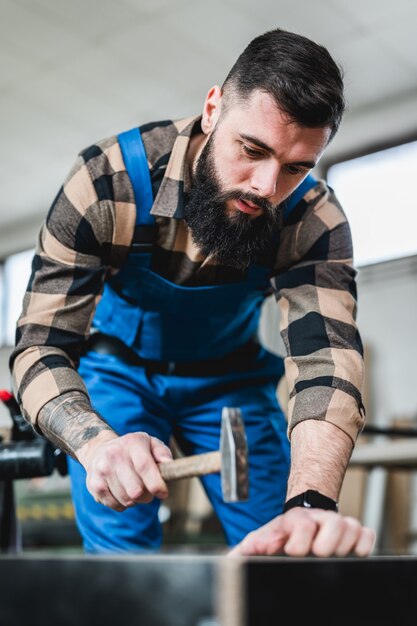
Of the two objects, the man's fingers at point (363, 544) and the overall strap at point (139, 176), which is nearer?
the man's fingers at point (363, 544)

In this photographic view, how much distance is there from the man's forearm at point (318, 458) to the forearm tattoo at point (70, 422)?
0.92 ft

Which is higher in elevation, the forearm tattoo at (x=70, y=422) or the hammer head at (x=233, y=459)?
the forearm tattoo at (x=70, y=422)

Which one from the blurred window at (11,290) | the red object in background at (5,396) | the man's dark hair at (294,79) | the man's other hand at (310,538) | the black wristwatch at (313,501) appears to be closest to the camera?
the man's other hand at (310,538)

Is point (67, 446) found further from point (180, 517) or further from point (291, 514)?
point (180, 517)

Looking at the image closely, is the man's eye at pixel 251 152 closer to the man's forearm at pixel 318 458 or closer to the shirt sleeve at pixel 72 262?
the shirt sleeve at pixel 72 262

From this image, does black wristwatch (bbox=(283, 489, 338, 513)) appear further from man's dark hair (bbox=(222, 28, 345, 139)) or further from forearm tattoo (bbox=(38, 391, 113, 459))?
man's dark hair (bbox=(222, 28, 345, 139))

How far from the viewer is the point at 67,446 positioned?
4.11ft

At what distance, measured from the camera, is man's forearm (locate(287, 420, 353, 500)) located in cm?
122

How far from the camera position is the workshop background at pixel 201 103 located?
13.0 ft

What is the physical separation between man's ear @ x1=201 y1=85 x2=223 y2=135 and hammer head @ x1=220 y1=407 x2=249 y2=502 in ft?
2.35

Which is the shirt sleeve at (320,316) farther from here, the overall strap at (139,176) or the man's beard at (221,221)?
the overall strap at (139,176)

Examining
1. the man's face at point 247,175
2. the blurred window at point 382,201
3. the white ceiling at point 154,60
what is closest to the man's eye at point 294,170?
the man's face at point 247,175

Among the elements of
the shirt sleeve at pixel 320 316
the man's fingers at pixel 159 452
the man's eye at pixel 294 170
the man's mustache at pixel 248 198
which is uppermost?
the man's eye at pixel 294 170

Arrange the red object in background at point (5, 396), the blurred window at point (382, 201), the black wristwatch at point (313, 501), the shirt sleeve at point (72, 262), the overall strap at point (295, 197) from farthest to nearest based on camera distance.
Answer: the blurred window at point (382, 201) → the red object in background at point (5, 396) → the overall strap at point (295, 197) → the shirt sleeve at point (72, 262) → the black wristwatch at point (313, 501)
